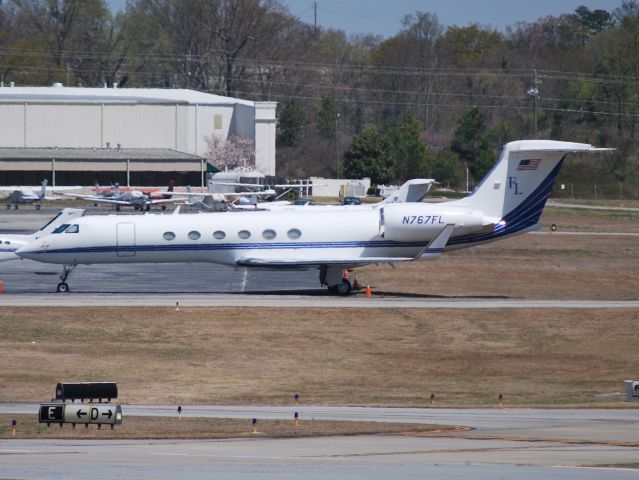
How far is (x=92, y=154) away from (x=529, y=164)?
86154 mm

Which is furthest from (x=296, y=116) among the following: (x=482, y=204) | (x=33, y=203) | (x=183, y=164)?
(x=482, y=204)

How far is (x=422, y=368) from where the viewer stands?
31797 millimetres

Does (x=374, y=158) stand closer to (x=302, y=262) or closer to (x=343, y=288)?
(x=343, y=288)

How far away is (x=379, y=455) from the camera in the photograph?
62.7ft

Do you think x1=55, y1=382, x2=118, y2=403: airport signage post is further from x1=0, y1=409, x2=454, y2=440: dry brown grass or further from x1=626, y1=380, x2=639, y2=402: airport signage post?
x1=626, y1=380, x2=639, y2=402: airport signage post

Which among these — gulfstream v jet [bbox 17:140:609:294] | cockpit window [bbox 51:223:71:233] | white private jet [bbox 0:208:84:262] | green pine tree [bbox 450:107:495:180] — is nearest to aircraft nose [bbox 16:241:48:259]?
gulfstream v jet [bbox 17:140:609:294]

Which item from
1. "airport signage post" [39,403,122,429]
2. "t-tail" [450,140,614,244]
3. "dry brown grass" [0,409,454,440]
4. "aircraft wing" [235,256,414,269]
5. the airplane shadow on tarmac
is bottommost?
the airplane shadow on tarmac

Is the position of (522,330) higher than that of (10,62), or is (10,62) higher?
(10,62)

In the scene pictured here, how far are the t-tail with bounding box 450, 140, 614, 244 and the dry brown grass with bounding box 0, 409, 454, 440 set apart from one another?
21.4 m

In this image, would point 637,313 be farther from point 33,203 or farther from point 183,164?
point 183,164

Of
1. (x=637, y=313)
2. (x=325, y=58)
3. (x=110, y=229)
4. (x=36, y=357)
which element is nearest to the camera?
(x=36, y=357)

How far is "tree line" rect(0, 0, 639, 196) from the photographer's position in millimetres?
139250

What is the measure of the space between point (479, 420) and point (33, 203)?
86336mm

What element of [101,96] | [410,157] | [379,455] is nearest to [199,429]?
[379,455]
